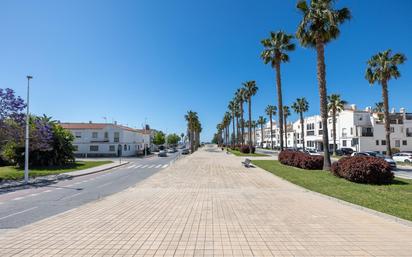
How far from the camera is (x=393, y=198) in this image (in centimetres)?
1101

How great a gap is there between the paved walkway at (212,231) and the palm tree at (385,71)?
2752cm

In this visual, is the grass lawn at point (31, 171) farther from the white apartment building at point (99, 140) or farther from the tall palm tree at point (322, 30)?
the white apartment building at point (99, 140)

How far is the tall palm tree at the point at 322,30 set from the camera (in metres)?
21.1

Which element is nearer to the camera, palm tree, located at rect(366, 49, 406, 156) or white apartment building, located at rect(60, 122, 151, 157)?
palm tree, located at rect(366, 49, 406, 156)

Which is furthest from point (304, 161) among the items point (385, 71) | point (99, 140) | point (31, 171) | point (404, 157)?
point (99, 140)

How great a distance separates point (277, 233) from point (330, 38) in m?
19.4

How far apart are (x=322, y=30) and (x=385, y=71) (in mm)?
15579

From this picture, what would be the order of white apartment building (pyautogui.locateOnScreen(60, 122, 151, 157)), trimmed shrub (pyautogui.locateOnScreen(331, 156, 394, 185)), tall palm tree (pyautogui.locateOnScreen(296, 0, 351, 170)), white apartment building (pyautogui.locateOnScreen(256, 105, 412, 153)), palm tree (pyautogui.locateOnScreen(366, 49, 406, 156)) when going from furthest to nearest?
1. white apartment building (pyautogui.locateOnScreen(60, 122, 151, 157))
2. white apartment building (pyautogui.locateOnScreen(256, 105, 412, 153))
3. palm tree (pyautogui.locateOnScreen(366, 49, 406, 156))
4. tall palm tree (pyautogui.locateOnScreen(296, 0, 351, 170))
5. trimmed shrub (pyautogui.locateOnScreen(331, 156, 394, 185))

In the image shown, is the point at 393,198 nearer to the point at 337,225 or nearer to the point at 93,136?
the point at 337,225

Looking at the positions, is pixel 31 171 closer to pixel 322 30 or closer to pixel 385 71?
pixel 322 30

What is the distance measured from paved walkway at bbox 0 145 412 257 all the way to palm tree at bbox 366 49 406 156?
1083 inches

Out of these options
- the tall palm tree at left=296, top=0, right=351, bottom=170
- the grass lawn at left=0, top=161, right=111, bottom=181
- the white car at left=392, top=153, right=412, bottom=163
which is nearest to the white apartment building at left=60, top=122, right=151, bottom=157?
the grass lawn at left=0, top=161, right=111, bottom=181

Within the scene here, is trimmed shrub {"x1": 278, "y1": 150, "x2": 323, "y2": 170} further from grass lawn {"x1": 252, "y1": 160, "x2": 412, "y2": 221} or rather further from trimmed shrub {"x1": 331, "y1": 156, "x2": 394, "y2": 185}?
trimmed shrub {"x1": 331, "y1": 156, "x2": 394, "y2": 185}

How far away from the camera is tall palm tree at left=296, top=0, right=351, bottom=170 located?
830 inches
